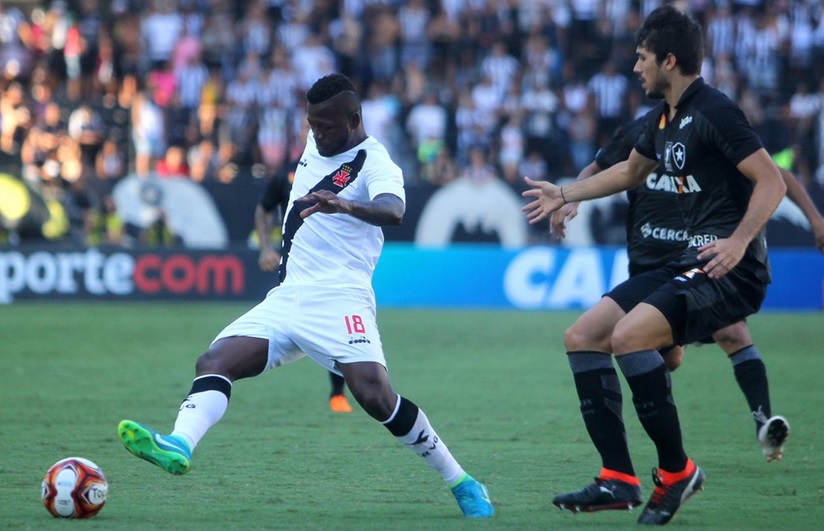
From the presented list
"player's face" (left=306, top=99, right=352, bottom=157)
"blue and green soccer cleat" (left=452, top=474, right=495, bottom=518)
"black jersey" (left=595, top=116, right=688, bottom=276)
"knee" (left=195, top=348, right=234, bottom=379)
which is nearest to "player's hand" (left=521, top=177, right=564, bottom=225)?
"player's face" (left=306, top=99, right=352, bottom=157)

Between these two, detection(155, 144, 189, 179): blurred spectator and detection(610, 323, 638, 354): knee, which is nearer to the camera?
detection(610, 323, 638, 354): knee

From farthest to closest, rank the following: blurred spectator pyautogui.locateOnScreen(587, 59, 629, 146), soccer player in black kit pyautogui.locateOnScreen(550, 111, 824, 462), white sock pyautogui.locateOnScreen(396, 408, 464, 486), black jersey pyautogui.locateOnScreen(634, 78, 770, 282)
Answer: blurred spectator pyautogui.locateOnScreen(587, 59, 629, 146), soccer player in black kit pyautogui.locateOnScreen(550, 111, 824, 462), white sock pyautogui.locateOnScreen(396, 408, 464, 486), black jersey pyautogui.locateOnScreen(634, 78, 770, 282)

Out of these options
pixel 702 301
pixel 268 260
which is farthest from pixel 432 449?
pixel 268 260

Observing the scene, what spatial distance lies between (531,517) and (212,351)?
1.73 metres

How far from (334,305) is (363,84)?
16.3 m

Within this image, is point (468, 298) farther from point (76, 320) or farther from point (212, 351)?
point (212, 351)

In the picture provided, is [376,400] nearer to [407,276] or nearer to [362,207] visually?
[362,207]

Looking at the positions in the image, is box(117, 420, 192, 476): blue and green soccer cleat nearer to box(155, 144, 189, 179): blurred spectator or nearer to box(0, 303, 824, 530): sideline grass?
box(0, 303, 824, 530): sideline grass

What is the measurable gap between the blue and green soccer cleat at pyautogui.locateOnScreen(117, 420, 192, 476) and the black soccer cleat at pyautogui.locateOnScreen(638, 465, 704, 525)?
2161 mm

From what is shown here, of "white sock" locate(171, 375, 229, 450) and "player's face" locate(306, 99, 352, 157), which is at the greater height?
"player's face" locate(306, 99, 352, 157)

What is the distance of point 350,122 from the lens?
6465 mm

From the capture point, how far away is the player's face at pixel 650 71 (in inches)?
246

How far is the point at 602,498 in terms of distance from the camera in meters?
6.26

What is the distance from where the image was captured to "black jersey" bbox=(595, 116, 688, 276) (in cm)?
819
